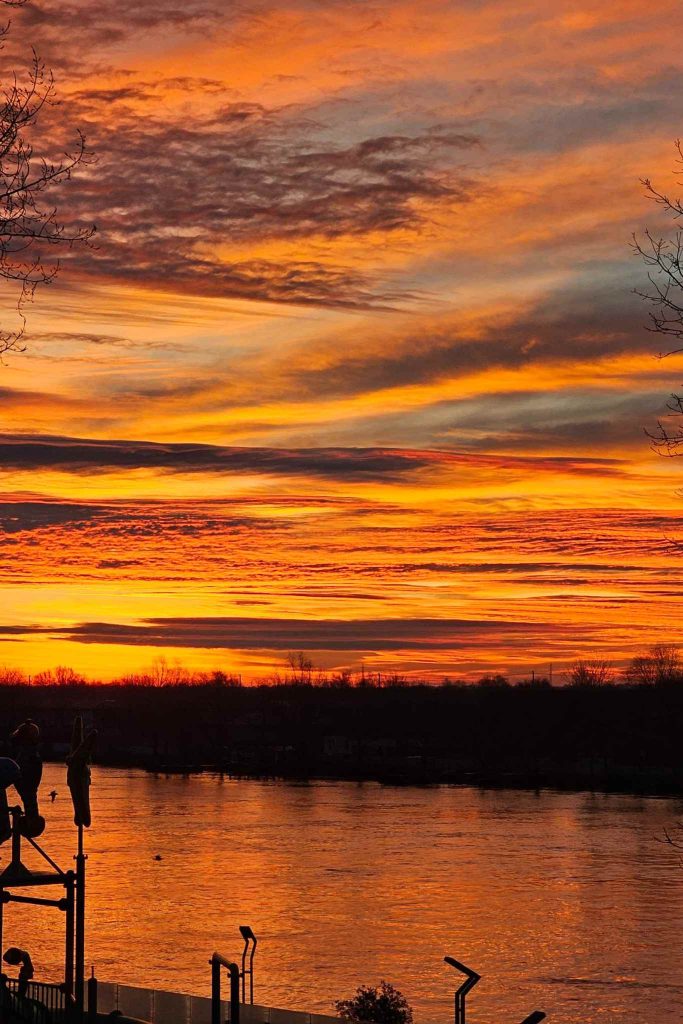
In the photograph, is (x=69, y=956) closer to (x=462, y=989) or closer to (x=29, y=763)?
(x=29, y=763)

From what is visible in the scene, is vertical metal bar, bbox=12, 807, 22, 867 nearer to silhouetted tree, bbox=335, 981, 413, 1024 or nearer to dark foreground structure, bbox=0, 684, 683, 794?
silhouetted tree, bbox=335, 981, 413, 1024

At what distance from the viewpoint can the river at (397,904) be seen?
45.3 metres

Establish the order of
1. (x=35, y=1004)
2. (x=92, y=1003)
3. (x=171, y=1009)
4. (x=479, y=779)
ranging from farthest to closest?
(x=479, y=779)
(x=171, y=1009)
(x=92, y=1003)
(x=35, y=1004)

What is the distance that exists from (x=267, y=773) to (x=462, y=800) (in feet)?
149

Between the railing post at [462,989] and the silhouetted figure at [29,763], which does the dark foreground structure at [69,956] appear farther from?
the railing post at [462,989]

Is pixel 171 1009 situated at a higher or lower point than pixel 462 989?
higher

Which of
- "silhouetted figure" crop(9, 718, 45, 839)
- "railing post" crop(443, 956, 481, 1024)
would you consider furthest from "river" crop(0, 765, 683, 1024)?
"silhouetted figure" crop(9, 718, 45, 839)

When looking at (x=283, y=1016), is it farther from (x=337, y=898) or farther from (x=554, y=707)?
(x=554, y=707)

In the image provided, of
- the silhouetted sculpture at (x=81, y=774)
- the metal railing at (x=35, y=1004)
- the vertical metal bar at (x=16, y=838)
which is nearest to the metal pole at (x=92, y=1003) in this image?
the metal railing at (x=35, y=1004)

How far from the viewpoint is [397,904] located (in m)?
62.9

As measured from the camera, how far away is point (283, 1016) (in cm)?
2405

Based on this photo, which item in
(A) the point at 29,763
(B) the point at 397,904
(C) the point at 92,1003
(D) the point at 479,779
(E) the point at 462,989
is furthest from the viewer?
(D) the point at 479,779

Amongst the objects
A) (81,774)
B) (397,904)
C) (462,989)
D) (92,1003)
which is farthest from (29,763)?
(397,904)

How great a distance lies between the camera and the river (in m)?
45.3
